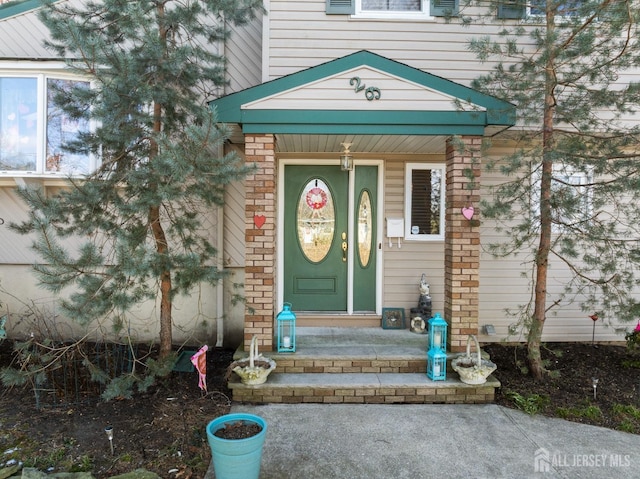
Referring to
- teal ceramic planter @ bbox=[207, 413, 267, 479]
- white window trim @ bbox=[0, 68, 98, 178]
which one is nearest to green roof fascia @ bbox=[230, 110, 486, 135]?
white window trim @ bbox=[0, 68, 98, 178]

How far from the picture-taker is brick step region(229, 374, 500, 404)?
12.6 feet

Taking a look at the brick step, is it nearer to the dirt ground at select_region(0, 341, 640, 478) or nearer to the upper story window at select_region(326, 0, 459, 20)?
the dirt ground at select_region(0, 341, 640, 478)

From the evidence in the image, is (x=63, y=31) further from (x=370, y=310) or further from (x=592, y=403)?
(x=592, y=403)

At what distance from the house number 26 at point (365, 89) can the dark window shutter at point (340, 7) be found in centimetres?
163

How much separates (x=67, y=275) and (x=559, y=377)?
498cm

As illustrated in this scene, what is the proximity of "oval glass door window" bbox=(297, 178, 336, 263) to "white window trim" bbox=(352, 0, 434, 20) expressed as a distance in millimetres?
2292

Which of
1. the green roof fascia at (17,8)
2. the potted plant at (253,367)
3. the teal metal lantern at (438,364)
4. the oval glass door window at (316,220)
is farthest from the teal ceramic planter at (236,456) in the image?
the green roof fascia at (17,8)

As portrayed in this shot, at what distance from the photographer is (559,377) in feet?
14.0

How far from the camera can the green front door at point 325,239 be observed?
218 inches

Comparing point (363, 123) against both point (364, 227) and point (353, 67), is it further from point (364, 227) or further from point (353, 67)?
point (364, 227)

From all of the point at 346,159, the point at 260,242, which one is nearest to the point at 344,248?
the point at 346,159

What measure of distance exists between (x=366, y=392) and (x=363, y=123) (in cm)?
282

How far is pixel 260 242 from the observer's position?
422 centimetres

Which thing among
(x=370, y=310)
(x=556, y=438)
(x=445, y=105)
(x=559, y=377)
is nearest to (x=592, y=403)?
(x=559, y=377)
